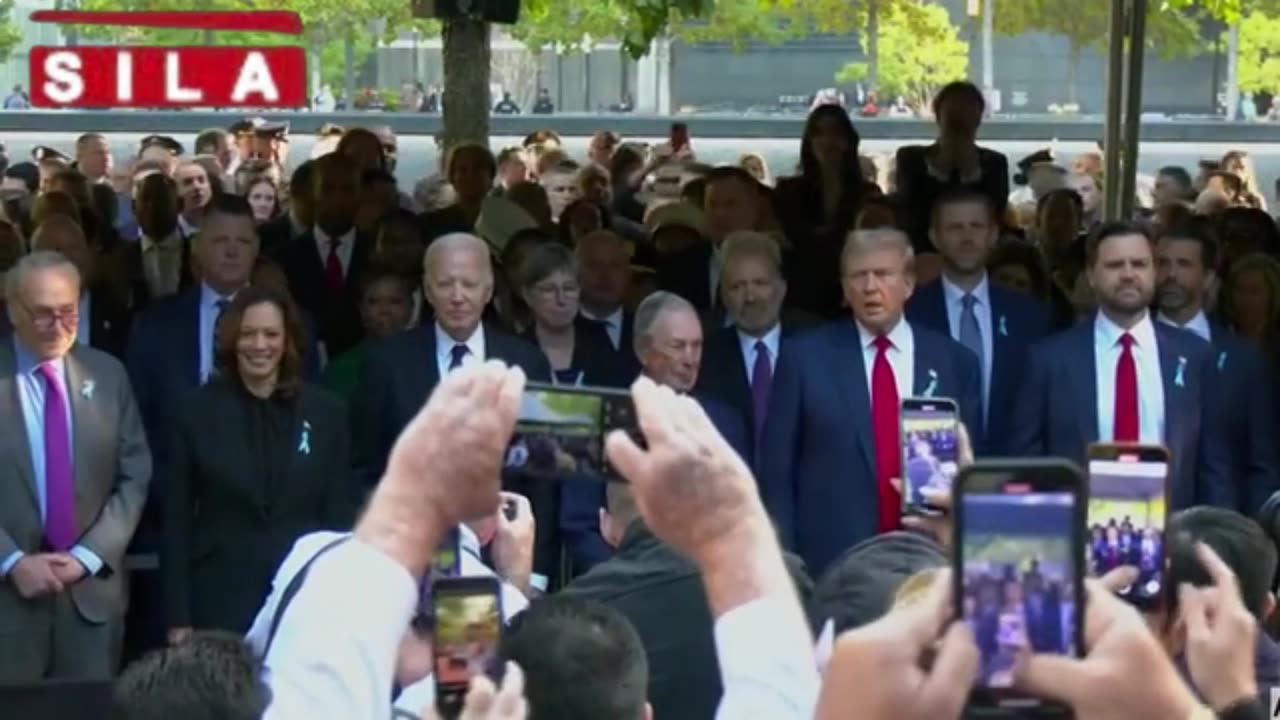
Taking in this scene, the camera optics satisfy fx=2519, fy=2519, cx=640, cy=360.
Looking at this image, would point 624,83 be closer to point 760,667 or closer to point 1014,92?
point 1014,92

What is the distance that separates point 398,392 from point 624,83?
37.2 metres

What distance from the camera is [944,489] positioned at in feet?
17.0

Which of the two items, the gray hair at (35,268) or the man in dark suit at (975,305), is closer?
the gray hair at (35,268)

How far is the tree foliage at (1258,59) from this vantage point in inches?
1565

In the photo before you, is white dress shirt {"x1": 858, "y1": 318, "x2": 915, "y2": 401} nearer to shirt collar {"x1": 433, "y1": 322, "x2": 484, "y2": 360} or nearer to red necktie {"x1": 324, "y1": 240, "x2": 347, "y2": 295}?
shirt collar {"x1": 433, "y1": 322, "x2": 484, "y2": 360}

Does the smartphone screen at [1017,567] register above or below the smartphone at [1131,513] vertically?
above

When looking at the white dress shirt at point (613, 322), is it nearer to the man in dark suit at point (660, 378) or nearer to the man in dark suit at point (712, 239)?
the man in dark suit at point (712, 239)

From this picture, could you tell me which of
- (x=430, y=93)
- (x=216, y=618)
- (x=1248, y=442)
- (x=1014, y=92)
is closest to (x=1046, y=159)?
(x=1248, y=442)

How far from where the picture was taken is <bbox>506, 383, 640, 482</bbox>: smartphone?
10.3ft

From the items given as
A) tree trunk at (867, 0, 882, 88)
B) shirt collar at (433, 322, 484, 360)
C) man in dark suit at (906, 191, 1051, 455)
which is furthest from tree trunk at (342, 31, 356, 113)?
shirt collar at (433, 322, 484, 360)

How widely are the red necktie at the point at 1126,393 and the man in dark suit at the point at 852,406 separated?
1.64 ft

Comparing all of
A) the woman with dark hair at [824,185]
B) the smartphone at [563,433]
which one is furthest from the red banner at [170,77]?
the smartphone at [563,433]

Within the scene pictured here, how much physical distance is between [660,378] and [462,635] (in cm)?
436

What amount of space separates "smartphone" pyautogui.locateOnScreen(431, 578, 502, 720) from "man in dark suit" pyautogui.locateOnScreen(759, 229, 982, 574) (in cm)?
427
